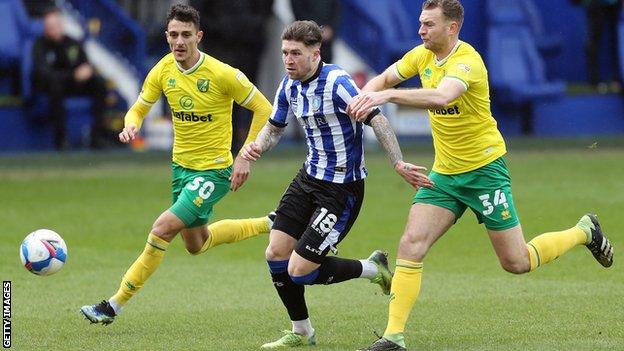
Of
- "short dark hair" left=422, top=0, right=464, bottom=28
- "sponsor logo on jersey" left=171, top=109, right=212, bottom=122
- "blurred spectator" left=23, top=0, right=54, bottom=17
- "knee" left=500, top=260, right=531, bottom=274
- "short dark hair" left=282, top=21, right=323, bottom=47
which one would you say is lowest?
"blurred spectator" left=23, top=0, right=54, bottom=17

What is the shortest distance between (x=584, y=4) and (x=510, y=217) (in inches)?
788

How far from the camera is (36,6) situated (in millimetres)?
26422

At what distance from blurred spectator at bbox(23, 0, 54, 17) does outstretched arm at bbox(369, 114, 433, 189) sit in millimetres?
17547

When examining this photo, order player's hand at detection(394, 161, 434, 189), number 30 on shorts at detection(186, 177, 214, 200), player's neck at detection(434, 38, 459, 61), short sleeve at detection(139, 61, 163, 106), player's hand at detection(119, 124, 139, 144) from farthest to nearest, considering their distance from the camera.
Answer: short sleeve at detection(139, 61, 163, 106)
number 30 on shorts at detection(186, 177, 214, 200)
player's hand at detection(119, 124, 139, 144)
player's neck at detection(434, 38, 459, 61)
player's hand at detection(394, 161, 434, 189)

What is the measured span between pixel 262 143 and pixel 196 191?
1281 millimetres

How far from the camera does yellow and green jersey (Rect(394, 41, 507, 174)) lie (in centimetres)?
991

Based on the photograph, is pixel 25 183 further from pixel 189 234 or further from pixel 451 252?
pixel 189 234

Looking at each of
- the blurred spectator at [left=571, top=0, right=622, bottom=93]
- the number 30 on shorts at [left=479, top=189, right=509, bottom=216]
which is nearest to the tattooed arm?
the number 30 on shorts at [left=479, top=189, right=509, bottom=216]

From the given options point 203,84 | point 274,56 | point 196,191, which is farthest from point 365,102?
point 274,56

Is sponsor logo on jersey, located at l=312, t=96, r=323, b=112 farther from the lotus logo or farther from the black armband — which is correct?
the lotus logo

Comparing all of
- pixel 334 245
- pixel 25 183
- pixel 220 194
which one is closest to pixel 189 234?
pixel 220 194

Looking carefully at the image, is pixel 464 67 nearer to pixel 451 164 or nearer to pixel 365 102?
pixel 451 164

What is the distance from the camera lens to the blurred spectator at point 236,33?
24922mm

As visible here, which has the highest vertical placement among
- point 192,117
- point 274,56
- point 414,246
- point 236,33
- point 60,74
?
point 192,117
